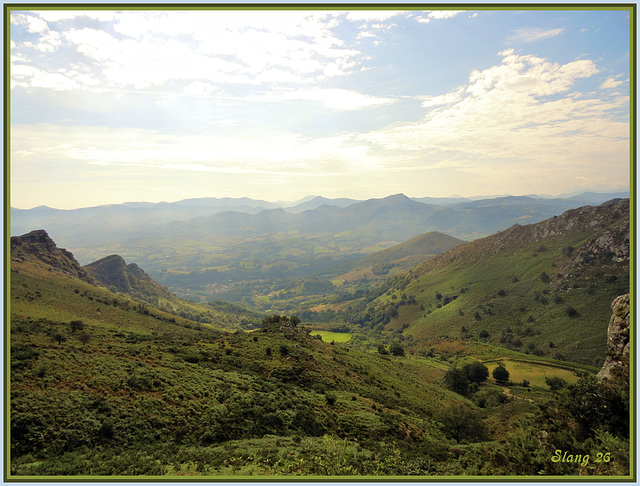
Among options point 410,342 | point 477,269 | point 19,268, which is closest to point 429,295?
point 477,269

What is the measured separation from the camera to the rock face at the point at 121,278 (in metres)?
150

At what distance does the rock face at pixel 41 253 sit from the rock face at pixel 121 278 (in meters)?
37.3

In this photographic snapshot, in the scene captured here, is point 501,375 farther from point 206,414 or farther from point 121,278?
point 121,278

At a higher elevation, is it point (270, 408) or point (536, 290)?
point (270, 408)

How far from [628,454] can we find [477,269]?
146641mm

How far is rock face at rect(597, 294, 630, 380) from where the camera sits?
15617 millimetres

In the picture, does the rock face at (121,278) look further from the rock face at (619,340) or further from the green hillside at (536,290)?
the rock face at (619,340)

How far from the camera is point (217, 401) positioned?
22391 mm

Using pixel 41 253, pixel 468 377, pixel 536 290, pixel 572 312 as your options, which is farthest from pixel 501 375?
pixel 41 253

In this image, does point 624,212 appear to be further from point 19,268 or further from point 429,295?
point 19,268

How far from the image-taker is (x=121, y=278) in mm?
156000

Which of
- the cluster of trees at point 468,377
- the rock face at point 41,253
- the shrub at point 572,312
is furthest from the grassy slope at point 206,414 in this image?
the rock face at point 41,253

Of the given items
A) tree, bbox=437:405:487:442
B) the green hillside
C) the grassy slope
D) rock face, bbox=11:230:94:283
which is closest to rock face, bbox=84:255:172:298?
rock face, bbox=11:230:94:283

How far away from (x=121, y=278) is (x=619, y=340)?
191 metres
